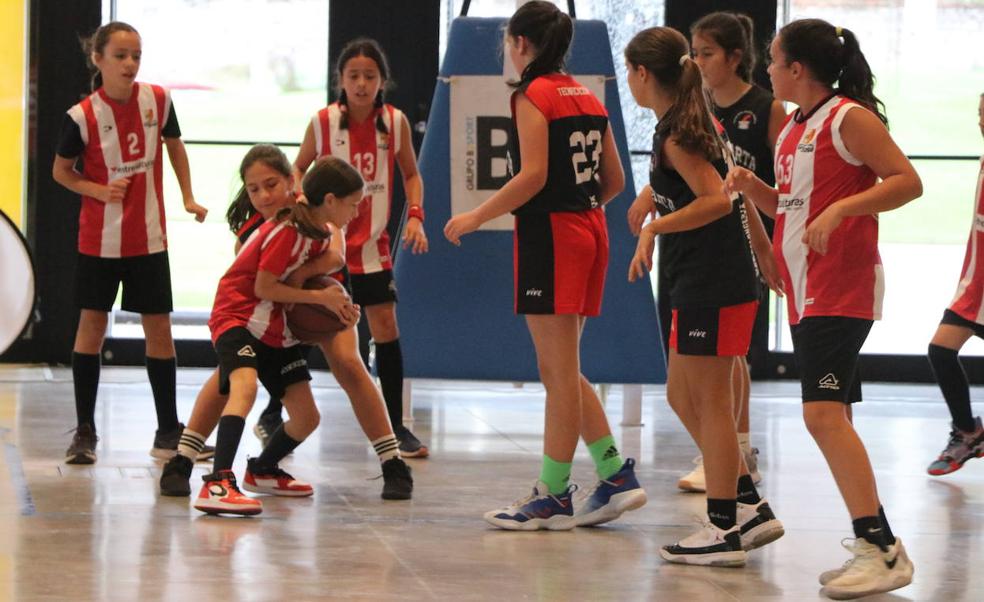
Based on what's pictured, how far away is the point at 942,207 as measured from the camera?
7.62 m

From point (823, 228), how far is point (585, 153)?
0.86 m

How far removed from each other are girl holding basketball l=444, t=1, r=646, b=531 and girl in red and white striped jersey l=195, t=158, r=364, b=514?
1.62 feet

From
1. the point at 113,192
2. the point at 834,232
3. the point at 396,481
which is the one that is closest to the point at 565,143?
the point at 834,232

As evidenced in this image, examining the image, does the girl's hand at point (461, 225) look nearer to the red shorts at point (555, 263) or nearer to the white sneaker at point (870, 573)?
the red shorts at point (555, 263)

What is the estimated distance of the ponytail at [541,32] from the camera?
3695 millimetres

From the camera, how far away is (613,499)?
3787mm

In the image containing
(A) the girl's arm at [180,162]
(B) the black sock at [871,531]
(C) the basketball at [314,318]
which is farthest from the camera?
(A) the girl's arm at [180,162]

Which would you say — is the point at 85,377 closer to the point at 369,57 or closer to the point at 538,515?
the point at 369,57

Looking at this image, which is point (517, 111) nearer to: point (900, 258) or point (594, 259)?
point (594, 259)

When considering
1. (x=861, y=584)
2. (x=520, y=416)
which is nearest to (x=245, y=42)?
(x=520, y=416)

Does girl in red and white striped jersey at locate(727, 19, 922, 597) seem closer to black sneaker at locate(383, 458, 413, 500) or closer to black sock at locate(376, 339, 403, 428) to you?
black sneaker at locate(383, 458, 413, 500)

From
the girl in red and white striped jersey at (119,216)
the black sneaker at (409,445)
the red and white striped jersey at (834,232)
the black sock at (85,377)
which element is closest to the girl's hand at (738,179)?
the red and white striped jersey at (834,232)

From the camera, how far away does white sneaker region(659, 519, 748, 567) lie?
3.38 m

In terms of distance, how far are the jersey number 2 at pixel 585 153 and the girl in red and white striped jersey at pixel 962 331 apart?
1.88 m
